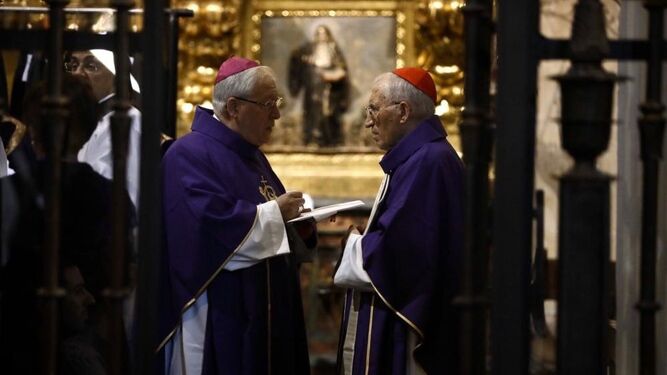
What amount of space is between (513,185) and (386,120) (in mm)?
2168

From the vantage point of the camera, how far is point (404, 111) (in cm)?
523

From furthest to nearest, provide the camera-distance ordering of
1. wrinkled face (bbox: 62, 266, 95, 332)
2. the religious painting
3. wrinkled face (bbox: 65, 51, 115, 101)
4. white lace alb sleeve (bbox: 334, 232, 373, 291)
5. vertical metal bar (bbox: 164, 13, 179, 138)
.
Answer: the religious painting
vertical metal bar (bbox: 164, 13, 179, 138)
wrinkled face (bbox: 65, 51, 115, 101)
white lace alb sleeve (bbox: 334, 232, 373, 291)
wrinkled face (bbox: 62, 266, 95, 332)

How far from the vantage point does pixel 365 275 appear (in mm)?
4918

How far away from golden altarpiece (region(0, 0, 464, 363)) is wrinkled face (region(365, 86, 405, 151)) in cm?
543

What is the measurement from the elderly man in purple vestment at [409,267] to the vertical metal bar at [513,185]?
174 centimetres

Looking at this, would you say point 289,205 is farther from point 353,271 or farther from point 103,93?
point 103,93

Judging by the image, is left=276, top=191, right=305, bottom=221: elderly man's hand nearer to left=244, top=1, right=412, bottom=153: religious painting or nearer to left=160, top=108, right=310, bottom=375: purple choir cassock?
left=160, top=108, right=310, bottom=375: purple choir cassock

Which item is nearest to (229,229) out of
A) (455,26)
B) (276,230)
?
(276,230)

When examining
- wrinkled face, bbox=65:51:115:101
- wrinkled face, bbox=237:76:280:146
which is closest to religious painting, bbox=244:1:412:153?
wrinkled face, bbox=65:51:115:101

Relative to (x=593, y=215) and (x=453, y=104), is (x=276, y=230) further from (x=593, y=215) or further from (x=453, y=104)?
(x=453, y=104)

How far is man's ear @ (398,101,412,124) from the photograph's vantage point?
5230 millimetres

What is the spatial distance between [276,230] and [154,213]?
1848 mm

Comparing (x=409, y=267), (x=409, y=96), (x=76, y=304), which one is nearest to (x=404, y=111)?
(x=409, y=96)

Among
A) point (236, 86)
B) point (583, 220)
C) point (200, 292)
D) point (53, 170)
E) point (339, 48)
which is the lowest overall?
point (200, 292)
